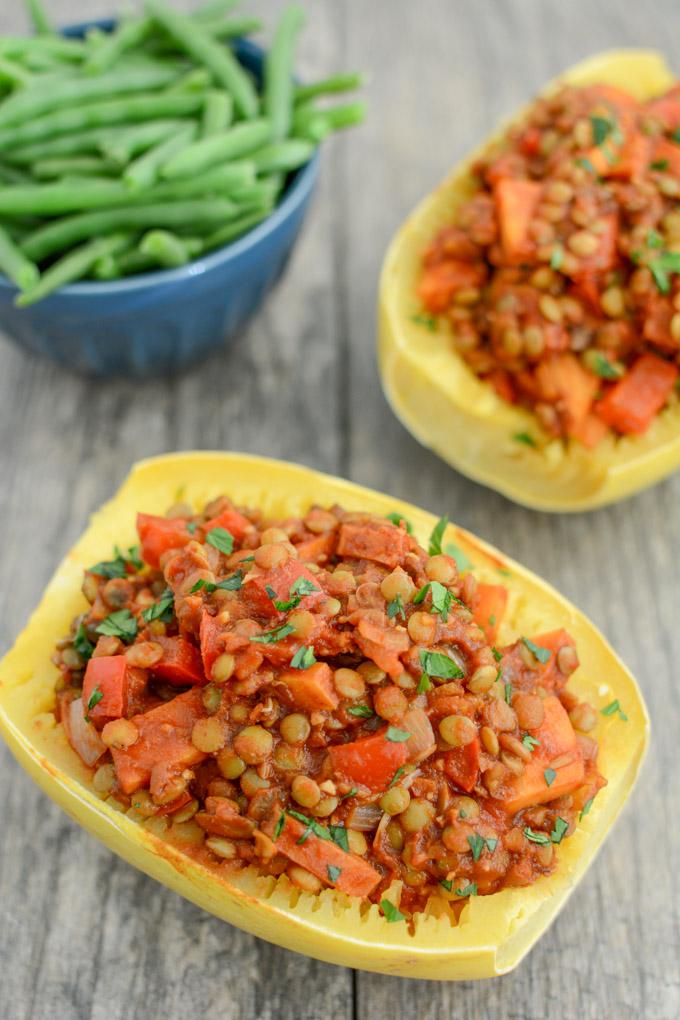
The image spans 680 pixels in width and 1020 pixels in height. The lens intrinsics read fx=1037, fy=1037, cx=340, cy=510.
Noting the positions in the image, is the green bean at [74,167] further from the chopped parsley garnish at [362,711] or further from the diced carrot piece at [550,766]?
the diced carrot piece at [550,766]

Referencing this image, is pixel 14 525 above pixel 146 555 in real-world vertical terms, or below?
below

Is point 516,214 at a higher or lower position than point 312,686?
higher

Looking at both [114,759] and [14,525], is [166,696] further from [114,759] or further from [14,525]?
[14,525]

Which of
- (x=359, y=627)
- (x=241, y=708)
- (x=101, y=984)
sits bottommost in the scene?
(x=101, y=984)

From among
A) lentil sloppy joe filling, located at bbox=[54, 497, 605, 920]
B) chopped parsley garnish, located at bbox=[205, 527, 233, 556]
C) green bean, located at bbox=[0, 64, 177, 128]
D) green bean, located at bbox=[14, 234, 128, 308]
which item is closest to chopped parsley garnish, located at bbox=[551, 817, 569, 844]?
lentil sloppy joe filling, located at bbox=[54, 497, 605, 920]

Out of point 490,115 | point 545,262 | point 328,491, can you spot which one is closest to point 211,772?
point 328,491

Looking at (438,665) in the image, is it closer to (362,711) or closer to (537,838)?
(362,711)

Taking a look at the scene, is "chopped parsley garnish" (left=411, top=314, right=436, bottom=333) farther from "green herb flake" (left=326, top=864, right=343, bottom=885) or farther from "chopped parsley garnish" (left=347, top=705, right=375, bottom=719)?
"green herb flake" (left=326, top=864, right=343, bottom=885)

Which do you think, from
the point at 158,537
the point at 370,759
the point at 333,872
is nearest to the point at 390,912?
the point at 333,872
